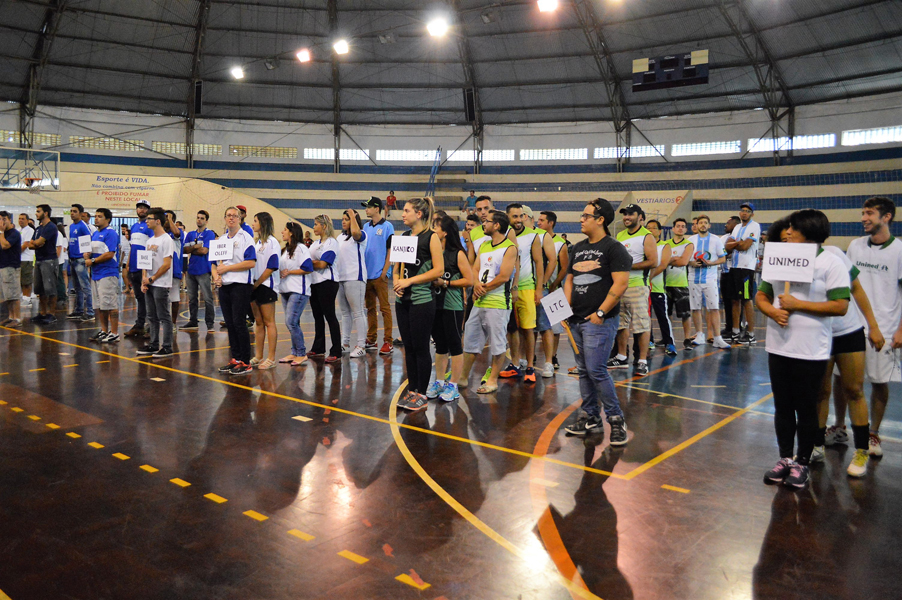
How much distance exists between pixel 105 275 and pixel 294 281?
3383mm

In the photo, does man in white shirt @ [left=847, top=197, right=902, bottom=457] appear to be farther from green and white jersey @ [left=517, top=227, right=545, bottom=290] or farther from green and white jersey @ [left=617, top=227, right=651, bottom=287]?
green and white jersey @ [left=517, top=227, right=545, bottom=290]

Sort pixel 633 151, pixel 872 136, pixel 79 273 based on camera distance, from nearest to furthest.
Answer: pixel 79 273 < pixel 872 136 < pixel 633 151

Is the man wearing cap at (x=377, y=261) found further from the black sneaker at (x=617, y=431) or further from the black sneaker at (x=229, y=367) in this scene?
the black sneaker at (x=617, y=431)

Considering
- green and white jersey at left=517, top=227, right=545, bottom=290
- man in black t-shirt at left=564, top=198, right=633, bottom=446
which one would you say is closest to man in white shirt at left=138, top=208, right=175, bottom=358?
green and white jersey at left=517, top=227, right=545, bottom=290

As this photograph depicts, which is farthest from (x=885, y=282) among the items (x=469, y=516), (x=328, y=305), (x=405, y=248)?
(x=328, y=305)

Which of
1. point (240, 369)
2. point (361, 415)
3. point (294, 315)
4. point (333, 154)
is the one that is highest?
point (333, 154)

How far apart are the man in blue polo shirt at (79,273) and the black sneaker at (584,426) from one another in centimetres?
991

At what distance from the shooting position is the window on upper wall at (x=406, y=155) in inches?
1257

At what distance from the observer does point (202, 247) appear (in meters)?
10.3

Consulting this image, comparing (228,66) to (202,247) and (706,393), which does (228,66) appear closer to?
(202,247)

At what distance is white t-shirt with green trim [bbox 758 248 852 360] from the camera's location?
4.01m

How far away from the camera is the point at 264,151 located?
103 feet

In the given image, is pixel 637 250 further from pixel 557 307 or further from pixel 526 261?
pixel 557 307

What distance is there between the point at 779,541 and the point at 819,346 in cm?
134
